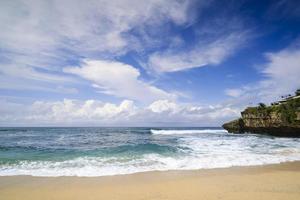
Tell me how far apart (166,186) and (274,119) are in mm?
33082

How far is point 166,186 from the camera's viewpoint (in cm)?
780

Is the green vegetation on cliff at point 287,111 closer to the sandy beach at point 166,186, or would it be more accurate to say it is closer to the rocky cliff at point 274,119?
the rocky cliff at point 274,119

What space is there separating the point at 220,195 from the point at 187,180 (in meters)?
2.01

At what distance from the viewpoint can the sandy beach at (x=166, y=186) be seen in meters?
6.88

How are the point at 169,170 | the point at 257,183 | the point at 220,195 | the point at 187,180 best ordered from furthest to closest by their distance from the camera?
the point at 169,170, the point at 187,180, the point at 257,183, the point at 220,195

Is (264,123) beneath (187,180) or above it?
above

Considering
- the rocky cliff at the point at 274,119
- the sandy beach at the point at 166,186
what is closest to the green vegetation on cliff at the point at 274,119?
the rocky cliff at the point at 274,119

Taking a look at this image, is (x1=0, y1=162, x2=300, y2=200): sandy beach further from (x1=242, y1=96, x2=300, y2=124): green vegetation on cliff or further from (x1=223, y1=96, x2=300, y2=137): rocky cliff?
(x1=223, y1=96, x2=300, y2=137): rocky cliff

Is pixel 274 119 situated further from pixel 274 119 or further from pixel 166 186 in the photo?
pixel 166 186

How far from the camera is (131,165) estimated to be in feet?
38.8

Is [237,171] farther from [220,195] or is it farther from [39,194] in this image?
[39,194]

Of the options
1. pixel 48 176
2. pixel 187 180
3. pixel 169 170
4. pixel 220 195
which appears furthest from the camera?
pixel 169 170

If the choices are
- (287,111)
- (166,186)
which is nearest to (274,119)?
(287,111)

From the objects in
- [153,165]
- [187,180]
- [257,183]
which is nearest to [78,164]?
[153,165]
